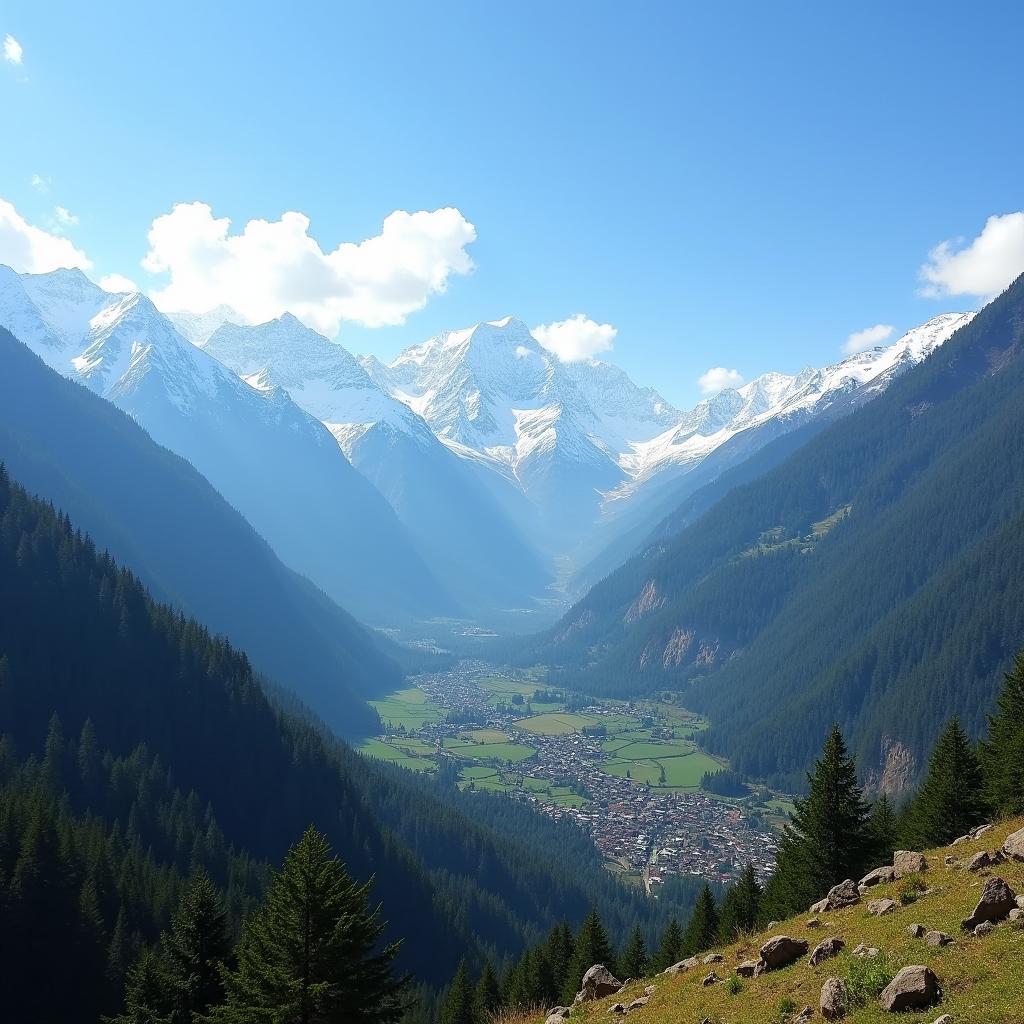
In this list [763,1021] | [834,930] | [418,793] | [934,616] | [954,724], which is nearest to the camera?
[763,1021]

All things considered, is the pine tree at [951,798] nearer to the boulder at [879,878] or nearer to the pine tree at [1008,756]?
the pine tree at [1008,756]

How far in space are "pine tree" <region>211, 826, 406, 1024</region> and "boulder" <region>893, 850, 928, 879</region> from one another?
18448 mm

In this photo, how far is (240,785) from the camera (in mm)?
114938

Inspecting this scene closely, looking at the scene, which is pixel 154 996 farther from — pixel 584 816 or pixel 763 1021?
pixel 584 816

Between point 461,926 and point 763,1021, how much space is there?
100131mm

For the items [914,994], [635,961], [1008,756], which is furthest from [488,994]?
[914,994]

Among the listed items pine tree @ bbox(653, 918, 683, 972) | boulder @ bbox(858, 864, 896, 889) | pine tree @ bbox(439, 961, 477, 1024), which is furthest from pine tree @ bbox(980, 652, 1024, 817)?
pine tree @ bbox(439, 961, 477, 1024)

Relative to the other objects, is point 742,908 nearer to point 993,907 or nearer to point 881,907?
point 881,907

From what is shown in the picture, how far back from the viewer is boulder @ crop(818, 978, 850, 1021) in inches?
685

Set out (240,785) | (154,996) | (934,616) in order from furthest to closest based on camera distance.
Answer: (934,616) < (240,785) < (154,996)

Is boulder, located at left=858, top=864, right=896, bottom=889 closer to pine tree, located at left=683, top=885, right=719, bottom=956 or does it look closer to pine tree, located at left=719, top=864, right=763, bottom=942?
pine tree, located at left=719, top=864, right=763, bottom=942

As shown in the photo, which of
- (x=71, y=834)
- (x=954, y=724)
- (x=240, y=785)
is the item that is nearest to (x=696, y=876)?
(x=240, y=785)

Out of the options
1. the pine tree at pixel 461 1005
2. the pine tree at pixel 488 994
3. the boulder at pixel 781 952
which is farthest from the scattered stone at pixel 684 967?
the pine tree at pixel 488 994

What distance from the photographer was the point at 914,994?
1630 cm
